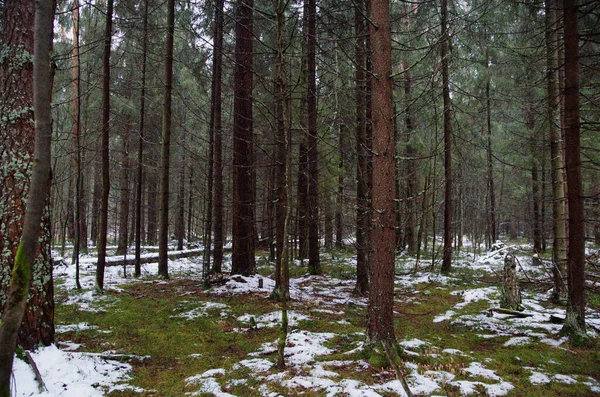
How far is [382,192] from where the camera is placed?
4.86 metres

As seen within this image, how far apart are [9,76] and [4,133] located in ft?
2.24

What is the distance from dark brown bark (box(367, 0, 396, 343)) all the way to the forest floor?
569 mm

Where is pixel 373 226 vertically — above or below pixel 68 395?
above

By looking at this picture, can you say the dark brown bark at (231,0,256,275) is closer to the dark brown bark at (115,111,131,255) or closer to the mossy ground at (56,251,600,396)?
the mossy ground at (56,251,600,396)

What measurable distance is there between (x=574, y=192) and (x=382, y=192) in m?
3.36

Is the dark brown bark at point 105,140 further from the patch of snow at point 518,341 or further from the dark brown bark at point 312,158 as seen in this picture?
the patch of snow at point 518,341

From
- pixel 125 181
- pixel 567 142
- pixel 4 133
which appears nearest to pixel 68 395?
pixel 4 133

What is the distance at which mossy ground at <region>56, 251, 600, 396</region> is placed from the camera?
436 cm

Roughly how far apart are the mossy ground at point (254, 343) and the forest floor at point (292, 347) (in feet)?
0.07

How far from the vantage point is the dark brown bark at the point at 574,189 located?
18.5 feet

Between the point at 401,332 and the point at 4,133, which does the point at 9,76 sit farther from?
the point at 401,332

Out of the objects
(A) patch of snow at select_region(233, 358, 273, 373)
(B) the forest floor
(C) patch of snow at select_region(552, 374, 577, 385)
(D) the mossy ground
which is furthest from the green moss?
(C) patch of snow at select_region(552, 374, 577, 385)

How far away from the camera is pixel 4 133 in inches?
162

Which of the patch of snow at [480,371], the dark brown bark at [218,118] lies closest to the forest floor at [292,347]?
the patch of snow at [480,371]
